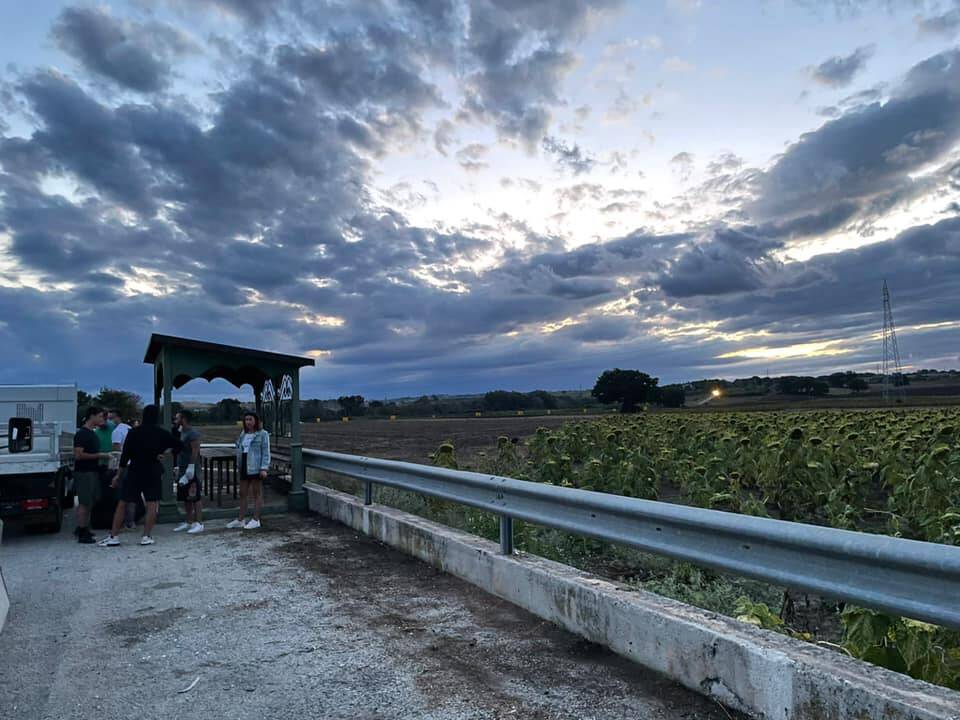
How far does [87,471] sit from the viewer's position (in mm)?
10398

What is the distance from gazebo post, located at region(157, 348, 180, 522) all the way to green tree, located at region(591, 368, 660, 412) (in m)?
69.1

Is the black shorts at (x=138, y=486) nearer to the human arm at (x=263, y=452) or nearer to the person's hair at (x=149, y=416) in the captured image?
the person's hair at (x=149, y=416)

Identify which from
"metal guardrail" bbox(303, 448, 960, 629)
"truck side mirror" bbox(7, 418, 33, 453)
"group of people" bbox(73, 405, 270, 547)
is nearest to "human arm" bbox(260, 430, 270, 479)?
"group of people" bbox(73, 405, 270, 547)

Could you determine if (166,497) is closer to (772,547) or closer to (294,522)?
(294,522)

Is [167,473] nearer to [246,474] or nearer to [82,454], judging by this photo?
[82,454]

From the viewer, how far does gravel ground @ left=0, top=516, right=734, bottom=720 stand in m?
3.94

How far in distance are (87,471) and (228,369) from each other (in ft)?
11.1

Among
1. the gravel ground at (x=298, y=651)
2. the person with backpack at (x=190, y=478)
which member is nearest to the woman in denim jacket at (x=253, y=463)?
the person with backpack at (x=190, y=478)

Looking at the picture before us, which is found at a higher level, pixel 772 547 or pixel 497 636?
pixel 772 547

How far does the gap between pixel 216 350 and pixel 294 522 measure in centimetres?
330

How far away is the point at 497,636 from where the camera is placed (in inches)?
198

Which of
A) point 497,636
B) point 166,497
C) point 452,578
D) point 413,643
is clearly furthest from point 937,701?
point 166,497

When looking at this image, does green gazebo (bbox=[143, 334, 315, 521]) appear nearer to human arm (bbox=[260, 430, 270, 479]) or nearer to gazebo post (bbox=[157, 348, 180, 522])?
gazebo post (bbox=[157, 348, 180, 522])

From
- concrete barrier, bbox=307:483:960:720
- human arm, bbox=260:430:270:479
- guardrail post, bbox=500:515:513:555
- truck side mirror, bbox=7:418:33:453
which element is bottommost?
concrete barrier, bbox=307:483:960:720
